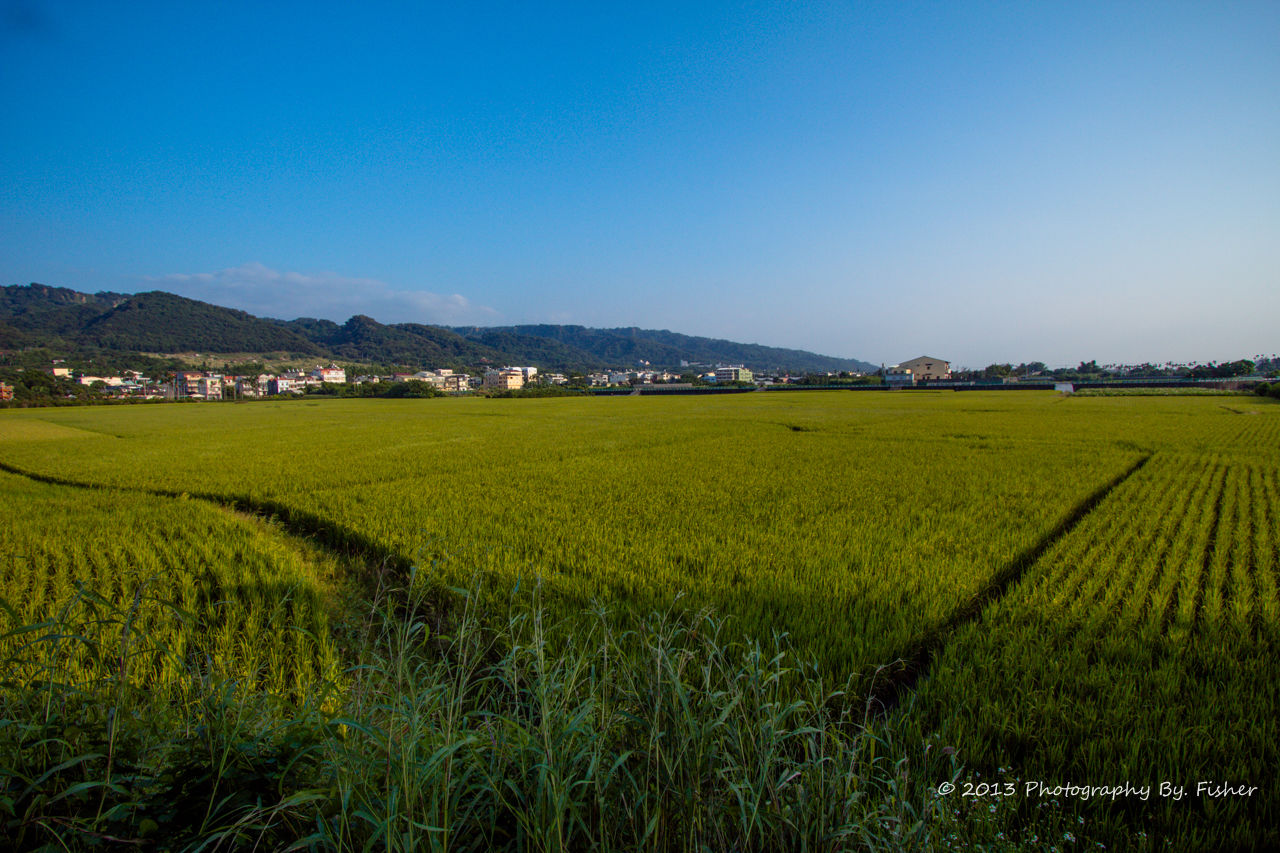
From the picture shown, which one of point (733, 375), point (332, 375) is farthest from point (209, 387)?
point (733, 375)

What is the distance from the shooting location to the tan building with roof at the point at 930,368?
105 metres

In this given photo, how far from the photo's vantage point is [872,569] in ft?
18.8

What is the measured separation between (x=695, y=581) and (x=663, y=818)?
3.36m

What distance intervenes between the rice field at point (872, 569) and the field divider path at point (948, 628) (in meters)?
0.04

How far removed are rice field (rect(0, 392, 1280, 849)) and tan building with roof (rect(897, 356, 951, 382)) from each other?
10186cm

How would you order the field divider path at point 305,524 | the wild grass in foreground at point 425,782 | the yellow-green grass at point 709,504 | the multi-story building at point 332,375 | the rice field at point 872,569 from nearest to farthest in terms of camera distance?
the wild grass in foreground at point 425,782, the rice field at point 872,569, the yellow-green grass at point 709,504, the field divider path at point 305,524, the multi-story building at point 332,375

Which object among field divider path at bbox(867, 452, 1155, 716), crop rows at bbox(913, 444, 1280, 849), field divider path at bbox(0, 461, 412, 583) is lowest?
field divider path at bbox(0, 461, 412, 583)

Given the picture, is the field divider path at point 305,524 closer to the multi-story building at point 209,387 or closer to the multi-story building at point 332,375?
the multi-story building at point 209,387

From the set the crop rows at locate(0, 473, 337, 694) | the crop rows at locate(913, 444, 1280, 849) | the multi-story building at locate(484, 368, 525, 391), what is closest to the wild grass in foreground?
the crop rows at locate(0, 473, 337, 694)

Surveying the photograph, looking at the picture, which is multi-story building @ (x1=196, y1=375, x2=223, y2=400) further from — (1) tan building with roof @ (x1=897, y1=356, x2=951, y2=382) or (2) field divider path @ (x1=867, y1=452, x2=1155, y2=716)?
(1) tan building with roof @ (x1=897, y1=356, x2=951, y2=382)

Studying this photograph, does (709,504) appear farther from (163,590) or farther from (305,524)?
(163,590)

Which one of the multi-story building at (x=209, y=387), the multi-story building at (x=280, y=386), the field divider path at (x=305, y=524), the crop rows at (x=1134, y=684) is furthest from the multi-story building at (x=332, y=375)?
the crop rows at (x=1134, y=684)

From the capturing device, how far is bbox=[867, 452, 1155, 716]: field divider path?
12.0 ft

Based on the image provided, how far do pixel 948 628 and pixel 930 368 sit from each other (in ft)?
386
